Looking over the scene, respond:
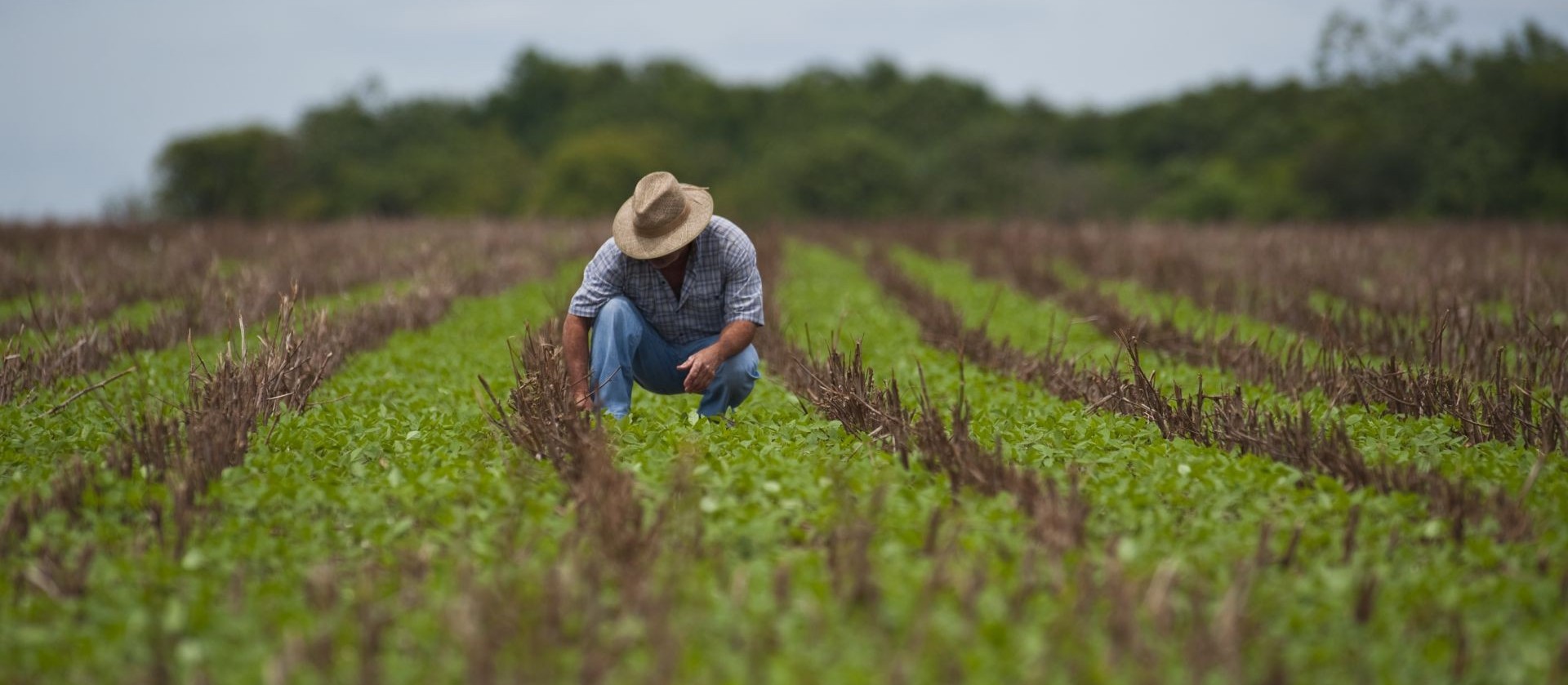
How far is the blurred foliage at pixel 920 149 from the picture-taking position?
4509 cm

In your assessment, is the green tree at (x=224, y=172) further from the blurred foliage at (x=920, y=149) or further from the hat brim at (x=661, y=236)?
the hat brim at (x=661, y=236)

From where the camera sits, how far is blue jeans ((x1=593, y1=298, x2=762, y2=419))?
5363 mm

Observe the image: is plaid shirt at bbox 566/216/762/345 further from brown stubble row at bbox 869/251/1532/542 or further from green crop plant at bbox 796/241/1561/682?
green crop plant at bbox 796/241/1561/682

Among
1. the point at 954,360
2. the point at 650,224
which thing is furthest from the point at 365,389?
the point at 954,360

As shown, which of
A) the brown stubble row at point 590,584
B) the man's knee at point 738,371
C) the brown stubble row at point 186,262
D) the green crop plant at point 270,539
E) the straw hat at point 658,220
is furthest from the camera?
the brown stubble row at point 186,262

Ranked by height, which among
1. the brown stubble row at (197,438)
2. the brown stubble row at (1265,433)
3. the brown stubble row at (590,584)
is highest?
the brown stubble row at (197,438)

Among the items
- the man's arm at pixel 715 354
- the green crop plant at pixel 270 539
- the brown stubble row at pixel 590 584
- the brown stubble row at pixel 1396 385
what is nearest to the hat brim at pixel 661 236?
the man's arm at pixel 715 354

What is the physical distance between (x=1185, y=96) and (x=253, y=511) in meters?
72.4

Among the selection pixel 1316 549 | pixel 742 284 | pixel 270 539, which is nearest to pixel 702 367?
pixel 742 284

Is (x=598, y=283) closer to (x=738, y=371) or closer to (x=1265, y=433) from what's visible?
(x=738, y=371)

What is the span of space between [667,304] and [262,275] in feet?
22.3

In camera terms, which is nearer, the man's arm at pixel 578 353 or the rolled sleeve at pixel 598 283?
the man's arm at pixel 578 353

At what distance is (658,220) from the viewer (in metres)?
5.07

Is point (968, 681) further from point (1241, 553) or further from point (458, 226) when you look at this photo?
point (458, 226)
